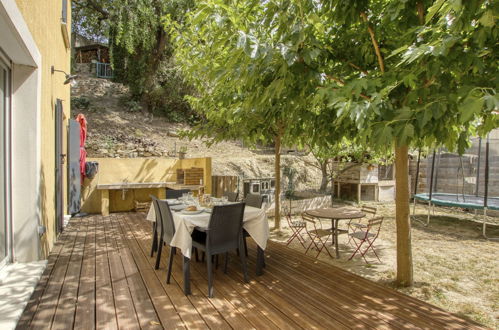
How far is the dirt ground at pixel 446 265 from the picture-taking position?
3.32 meters

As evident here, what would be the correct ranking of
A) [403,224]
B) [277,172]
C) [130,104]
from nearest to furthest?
1. [403,224]
2. [277,172]
3. [130,104]

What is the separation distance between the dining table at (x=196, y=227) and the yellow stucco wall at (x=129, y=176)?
3771 millimetres

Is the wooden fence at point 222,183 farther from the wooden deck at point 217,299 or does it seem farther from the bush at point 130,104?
the bush at point 130,104

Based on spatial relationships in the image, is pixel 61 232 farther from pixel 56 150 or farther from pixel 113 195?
pixel 113 195

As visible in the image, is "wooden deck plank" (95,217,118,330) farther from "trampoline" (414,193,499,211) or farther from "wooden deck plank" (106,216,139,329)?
"trampoline" (414,193,499,211)

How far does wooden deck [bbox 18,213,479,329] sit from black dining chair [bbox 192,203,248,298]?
34 cm

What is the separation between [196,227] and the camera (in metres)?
3.29

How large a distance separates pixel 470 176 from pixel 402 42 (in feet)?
25.3

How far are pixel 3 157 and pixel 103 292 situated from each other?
1.65m

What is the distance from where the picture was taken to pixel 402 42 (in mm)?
3115

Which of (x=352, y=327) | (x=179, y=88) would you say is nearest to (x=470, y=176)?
(x=352, y=327)

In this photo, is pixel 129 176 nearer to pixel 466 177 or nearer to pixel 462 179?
pixel 462 179

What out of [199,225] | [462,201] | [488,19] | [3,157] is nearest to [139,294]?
[199,225]

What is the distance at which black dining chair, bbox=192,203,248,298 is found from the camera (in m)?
3.16
